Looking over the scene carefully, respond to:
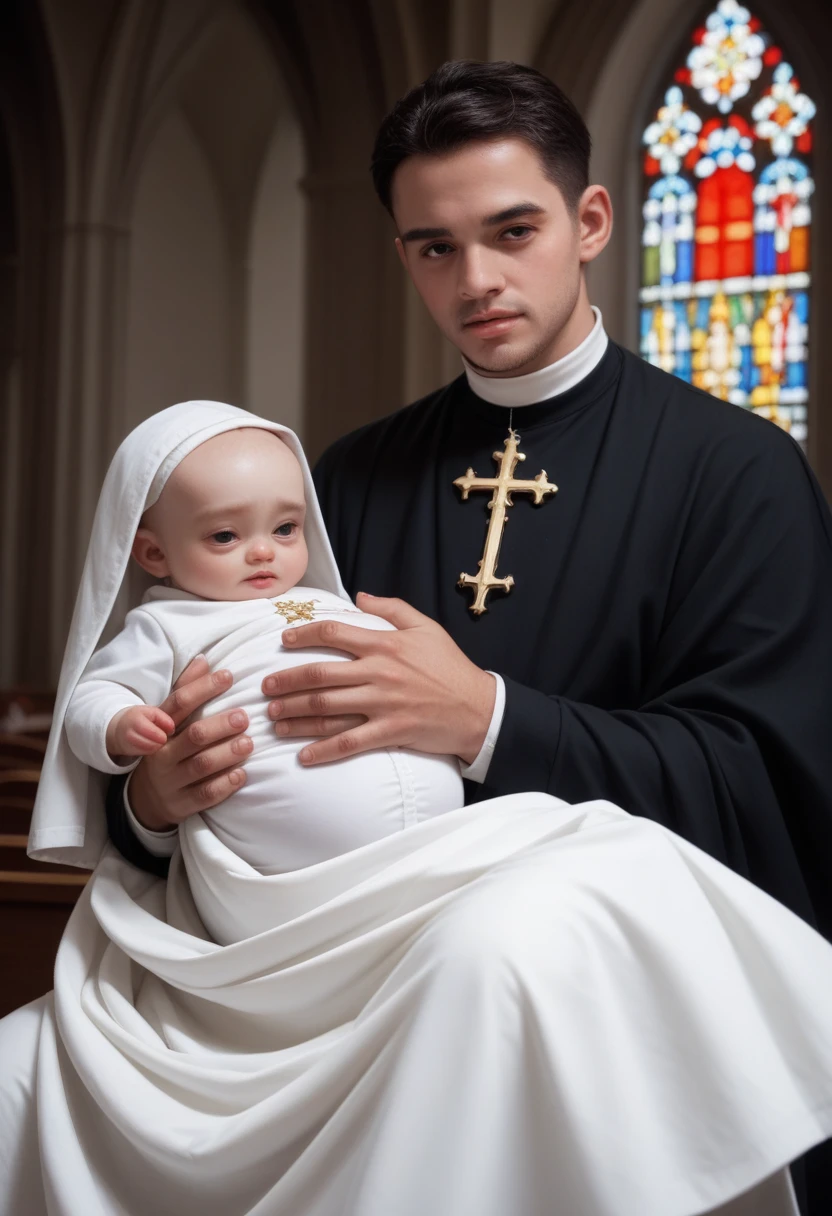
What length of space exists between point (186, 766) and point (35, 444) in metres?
11.5

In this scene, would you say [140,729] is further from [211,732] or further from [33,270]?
[33,270]

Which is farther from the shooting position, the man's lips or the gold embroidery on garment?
the man's lips

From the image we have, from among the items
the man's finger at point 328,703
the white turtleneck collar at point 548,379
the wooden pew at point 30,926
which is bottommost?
the wooden pew at point 30,926

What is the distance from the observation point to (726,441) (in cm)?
254

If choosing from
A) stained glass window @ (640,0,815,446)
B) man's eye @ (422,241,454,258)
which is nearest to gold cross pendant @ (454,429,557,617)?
man's eye @ (422,241,454,258)

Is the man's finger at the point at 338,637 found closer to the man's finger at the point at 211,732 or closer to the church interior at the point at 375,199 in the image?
the man's finger at the point at 211,732

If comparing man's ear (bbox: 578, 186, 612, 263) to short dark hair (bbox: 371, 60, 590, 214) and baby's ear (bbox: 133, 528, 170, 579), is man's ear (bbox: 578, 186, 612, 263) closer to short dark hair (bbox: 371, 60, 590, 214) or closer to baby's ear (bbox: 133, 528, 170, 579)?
short dark hair (bbox: 371, 60, 590, 214)

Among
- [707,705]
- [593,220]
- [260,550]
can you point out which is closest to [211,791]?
[260,550]

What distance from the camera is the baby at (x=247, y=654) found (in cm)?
200

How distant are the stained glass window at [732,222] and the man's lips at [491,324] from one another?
7832 mm

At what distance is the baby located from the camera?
6.55 ft

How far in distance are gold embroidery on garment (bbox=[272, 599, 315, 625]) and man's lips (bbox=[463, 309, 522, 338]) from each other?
64 cm

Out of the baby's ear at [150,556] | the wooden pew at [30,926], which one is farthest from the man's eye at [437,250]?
the wooden pew at [30,926]

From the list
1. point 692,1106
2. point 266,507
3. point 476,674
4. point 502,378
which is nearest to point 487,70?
point 502,378
